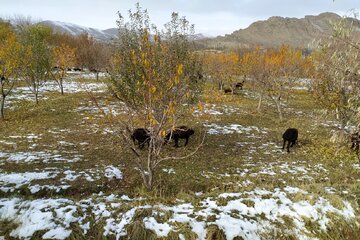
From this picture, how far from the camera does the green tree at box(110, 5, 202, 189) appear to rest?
7486mm

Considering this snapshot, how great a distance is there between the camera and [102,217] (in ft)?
24.0

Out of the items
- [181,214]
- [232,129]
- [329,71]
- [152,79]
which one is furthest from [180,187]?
[232,129]

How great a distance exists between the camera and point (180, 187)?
33.9 ft

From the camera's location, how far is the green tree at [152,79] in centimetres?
749

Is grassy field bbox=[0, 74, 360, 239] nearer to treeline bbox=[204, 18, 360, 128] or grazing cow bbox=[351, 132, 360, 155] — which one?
grazing cow bbox=[351, 132, 360, 155]

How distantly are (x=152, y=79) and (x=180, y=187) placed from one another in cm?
482

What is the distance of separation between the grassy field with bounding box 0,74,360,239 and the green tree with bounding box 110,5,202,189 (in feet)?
3.76

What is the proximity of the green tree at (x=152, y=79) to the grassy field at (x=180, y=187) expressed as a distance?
3.76ft

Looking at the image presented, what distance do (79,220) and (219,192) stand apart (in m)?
4.73

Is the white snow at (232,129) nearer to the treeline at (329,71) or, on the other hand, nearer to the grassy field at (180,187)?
the grassy field at (180,187)

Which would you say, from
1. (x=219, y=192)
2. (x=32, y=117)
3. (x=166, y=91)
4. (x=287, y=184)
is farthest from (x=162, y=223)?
(x=32, y=117)

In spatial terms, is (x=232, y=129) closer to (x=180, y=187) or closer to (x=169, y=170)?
(x=169, y=170)

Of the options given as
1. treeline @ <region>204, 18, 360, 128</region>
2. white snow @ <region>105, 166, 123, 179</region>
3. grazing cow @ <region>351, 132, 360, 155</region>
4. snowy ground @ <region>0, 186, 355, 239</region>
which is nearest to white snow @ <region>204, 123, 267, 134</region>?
treeline @ <region>204, 18, 360, 128</region>

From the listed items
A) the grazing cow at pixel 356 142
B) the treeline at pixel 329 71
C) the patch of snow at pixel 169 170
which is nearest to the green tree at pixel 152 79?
the patch of snow at pixel 169 170
